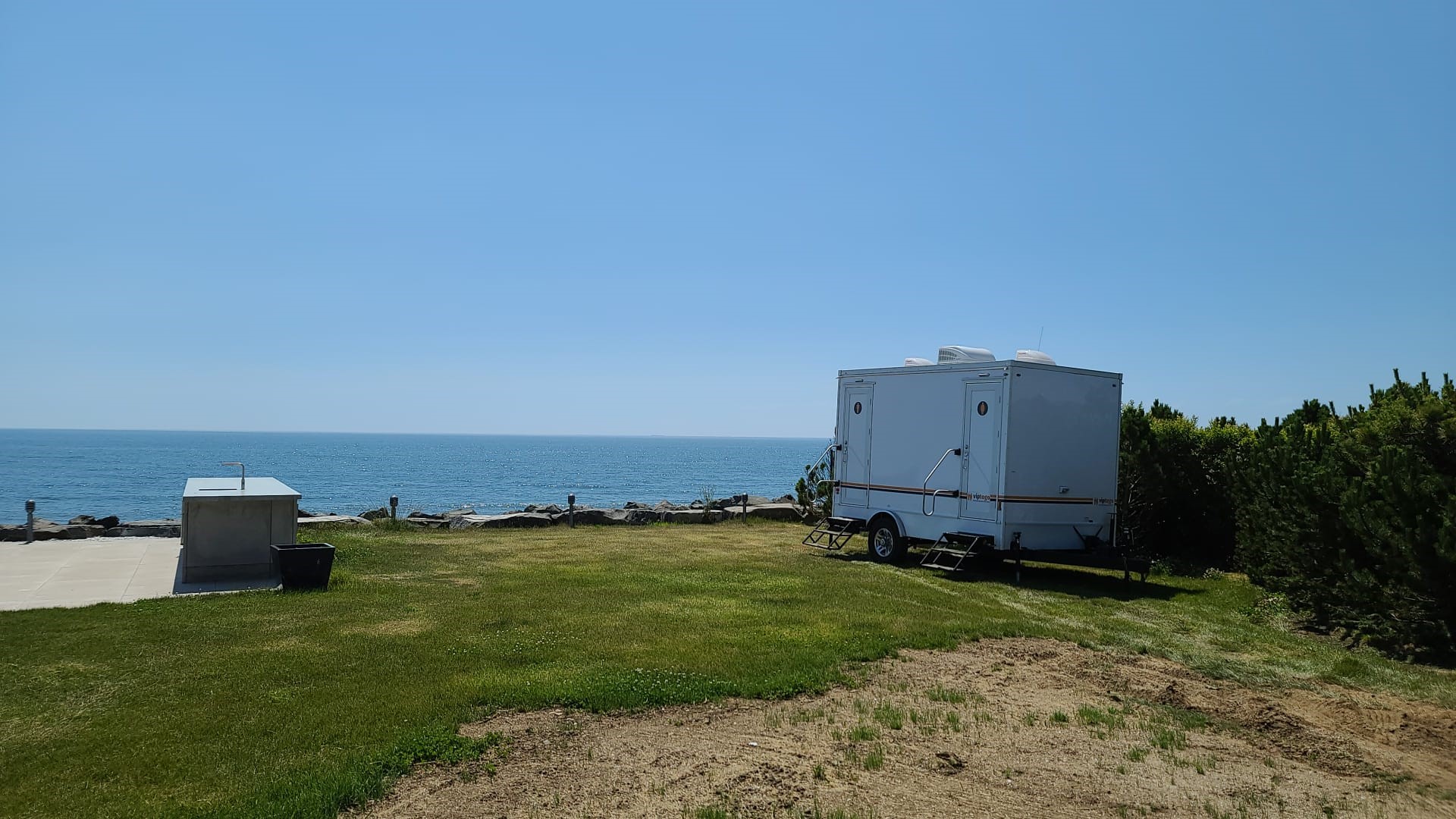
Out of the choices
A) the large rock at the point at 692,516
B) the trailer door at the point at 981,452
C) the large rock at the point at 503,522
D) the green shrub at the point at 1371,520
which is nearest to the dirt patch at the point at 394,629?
the trailer door at the point at 981,452

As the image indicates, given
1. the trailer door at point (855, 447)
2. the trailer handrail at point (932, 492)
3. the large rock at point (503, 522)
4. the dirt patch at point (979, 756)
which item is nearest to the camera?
the dirt patch at point (979, 756)

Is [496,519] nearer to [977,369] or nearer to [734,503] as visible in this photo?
[734,503]

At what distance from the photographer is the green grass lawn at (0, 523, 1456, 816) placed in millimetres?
5242

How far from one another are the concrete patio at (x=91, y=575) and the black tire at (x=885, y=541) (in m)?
8.92

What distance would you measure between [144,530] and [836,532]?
42.9 ft

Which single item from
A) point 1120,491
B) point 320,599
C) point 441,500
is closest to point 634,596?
point 320,599

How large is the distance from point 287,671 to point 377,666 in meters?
0.66

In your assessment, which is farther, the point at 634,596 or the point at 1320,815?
the point at 634,596

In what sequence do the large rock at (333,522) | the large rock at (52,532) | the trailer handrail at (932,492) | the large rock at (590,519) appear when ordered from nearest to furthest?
1. the trailer handrail at (932,492)
2. the large rock at (52,532)
3. the large rock at (333,522)
4. the large rock at (590,519)

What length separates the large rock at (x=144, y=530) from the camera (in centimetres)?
1739

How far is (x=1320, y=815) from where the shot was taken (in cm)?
493

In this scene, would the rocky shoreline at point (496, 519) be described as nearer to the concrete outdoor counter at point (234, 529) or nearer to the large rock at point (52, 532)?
the large rock at point (52, 532)

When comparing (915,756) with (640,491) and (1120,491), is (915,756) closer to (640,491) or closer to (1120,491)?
(1120,491)

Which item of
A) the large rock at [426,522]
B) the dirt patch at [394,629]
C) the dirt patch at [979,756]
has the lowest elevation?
the large rock at [426,522]
